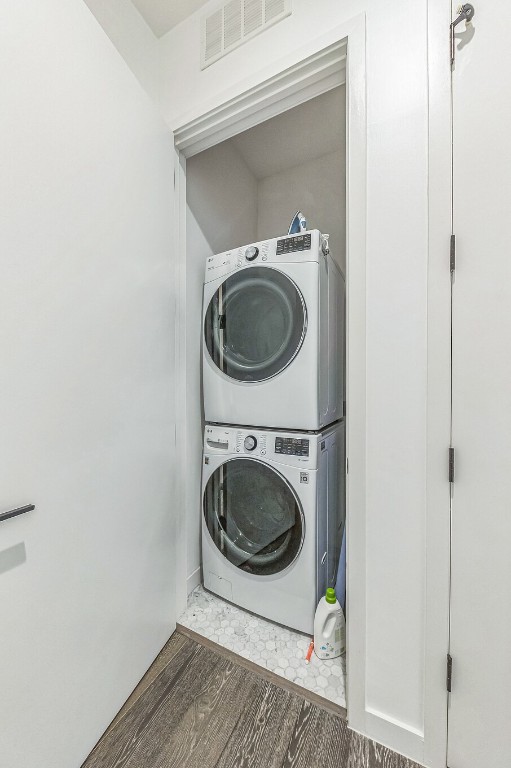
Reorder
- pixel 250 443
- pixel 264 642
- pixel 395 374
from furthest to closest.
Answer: pixel 250 443 → pixel 264 642 → pixel 395 374

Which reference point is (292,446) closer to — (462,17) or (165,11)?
(462,17)

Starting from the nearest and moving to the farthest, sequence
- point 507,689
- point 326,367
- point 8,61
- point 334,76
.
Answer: point 8,61 → point 507,689 → point 334,76 → point 326,367

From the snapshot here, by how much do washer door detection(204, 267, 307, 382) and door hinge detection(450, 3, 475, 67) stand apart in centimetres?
79

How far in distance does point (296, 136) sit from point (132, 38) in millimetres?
1012

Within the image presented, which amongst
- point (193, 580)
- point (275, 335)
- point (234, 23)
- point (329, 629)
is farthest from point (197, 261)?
point (329, 629)

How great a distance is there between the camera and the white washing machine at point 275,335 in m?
1.36

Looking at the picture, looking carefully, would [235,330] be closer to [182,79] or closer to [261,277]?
[261,277]

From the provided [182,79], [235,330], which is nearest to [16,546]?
[235,330]

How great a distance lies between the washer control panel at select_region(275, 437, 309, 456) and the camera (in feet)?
4.49

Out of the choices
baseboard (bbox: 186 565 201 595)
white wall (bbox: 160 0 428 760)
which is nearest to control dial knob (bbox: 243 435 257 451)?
white wall (bbox: 160 0 428 760)

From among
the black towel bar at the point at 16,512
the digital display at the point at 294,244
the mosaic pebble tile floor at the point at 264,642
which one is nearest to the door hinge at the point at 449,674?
the mosaic pebble tile floor at the point at 264,642

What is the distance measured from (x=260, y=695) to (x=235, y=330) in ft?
4.66

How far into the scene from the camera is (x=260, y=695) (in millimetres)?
1158

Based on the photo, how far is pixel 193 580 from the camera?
1.67 metres
